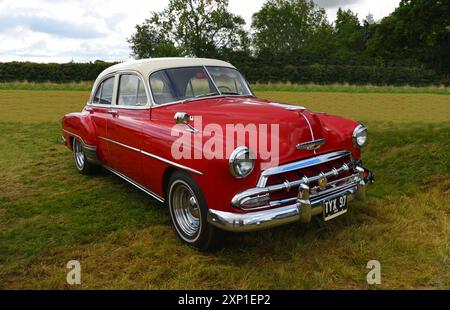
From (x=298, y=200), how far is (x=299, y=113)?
0.88 meters

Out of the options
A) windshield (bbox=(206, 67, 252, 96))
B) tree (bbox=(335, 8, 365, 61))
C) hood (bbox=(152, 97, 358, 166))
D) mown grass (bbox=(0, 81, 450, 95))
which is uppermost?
tree (bbox=(335, 8, 365, 61))

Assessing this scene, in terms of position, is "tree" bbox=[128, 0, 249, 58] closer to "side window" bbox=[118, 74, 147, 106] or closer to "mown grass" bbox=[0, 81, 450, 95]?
"mown grass" bbox=[0, 81, 450, 95]

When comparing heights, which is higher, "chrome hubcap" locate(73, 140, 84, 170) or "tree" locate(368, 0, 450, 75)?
"tree" locate(368, 0, 450, 75)

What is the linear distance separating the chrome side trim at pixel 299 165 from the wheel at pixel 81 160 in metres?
3.77

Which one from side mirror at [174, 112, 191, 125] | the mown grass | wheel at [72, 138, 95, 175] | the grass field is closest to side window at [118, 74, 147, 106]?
side mirror at [174, 112, 191, 125]

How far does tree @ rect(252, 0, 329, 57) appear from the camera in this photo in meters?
59.9

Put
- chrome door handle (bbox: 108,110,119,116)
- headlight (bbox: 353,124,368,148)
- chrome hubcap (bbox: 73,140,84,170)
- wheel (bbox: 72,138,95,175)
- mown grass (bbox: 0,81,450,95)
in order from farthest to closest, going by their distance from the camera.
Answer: mown grass (bbox: 0,81,450,95), chrome hubcap (bbox: 73,140,84,170), wheel (bbox: 72,138,95,175), chrome door handle (bbox: 108,110,119,116), headlight (bbox: 353,124,368,148)

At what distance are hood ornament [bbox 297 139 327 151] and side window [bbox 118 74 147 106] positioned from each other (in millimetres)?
1920

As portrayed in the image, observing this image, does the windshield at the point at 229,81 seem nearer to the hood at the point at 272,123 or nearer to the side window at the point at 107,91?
the hood at the point at 272,123

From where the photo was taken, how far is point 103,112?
512 cm

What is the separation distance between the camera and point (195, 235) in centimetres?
346

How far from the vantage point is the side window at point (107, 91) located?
5.14 meters
